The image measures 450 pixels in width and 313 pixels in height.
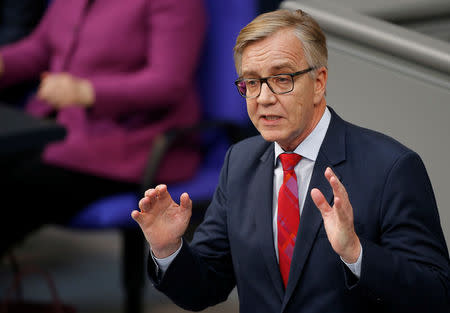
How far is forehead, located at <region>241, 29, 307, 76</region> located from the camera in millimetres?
671

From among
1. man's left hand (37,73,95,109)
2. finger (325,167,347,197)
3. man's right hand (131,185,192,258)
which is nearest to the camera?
finger (325,167,347,197)

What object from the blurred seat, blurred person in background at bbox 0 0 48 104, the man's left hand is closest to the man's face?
the blurred seat

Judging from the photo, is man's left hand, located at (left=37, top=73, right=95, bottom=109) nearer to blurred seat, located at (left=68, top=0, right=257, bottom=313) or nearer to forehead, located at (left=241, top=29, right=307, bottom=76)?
blurred seat, located at (left=68, top=0, right=257, bottom=313)

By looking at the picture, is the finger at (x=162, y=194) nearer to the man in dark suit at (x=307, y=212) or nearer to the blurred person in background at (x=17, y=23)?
the man in dark suit at (x=307, y=212)

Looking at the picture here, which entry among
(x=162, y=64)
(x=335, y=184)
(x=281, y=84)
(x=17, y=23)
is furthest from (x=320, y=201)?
(x=17, y=23)

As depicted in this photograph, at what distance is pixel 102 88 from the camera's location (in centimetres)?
181

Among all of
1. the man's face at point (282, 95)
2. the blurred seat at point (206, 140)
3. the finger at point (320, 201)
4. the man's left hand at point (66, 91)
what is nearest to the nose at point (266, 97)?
the man's face at point (282, 95)

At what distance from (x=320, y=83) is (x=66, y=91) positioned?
3.86ft

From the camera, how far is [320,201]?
0.63 meters

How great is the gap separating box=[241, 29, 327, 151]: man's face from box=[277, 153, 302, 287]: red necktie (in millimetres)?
33

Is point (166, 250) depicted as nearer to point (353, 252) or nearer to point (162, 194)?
point (162, 194)

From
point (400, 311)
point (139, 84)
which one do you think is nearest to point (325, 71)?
point (400, 311)

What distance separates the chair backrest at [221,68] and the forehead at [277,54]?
1.11 meters

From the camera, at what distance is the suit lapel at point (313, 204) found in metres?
0.69
